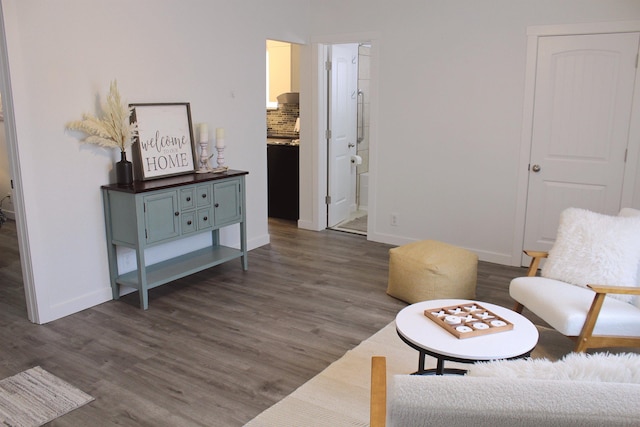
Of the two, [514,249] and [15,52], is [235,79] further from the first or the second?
[514,249]

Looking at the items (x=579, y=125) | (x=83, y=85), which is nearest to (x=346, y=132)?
(x=579, y=125)

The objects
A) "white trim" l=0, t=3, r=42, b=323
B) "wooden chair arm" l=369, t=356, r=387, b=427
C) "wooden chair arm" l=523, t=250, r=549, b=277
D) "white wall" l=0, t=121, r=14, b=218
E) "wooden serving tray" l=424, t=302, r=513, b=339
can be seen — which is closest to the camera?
"wooden chair arm" l=369, t=356, r=387, b=427

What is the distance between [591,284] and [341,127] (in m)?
3.67

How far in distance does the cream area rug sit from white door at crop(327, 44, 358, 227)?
115 inches

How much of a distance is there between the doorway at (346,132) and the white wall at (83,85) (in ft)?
4.68

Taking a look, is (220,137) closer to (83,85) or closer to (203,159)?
(203,159)

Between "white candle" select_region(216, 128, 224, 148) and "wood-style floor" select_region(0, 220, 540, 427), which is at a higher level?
"white candle" select_region(216, 128, 224, 148)

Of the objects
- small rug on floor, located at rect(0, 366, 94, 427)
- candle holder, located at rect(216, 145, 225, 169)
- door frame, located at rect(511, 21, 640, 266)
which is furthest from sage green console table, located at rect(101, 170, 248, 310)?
door frame, located at rect(511, 21, 640, 266)

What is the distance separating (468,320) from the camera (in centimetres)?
265

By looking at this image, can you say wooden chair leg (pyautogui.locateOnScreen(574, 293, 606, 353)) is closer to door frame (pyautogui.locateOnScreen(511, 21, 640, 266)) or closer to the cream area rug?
the cream area rug

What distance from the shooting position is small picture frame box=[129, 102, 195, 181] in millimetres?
4098

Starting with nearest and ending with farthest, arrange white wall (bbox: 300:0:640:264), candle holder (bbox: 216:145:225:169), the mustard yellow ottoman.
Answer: the mustard yellow ottoman, candle holder (bbox: 216:145:225:169), white wall (bbox: 300:0:640:264)

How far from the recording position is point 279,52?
275 inches

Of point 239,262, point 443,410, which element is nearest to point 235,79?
point 239,262
